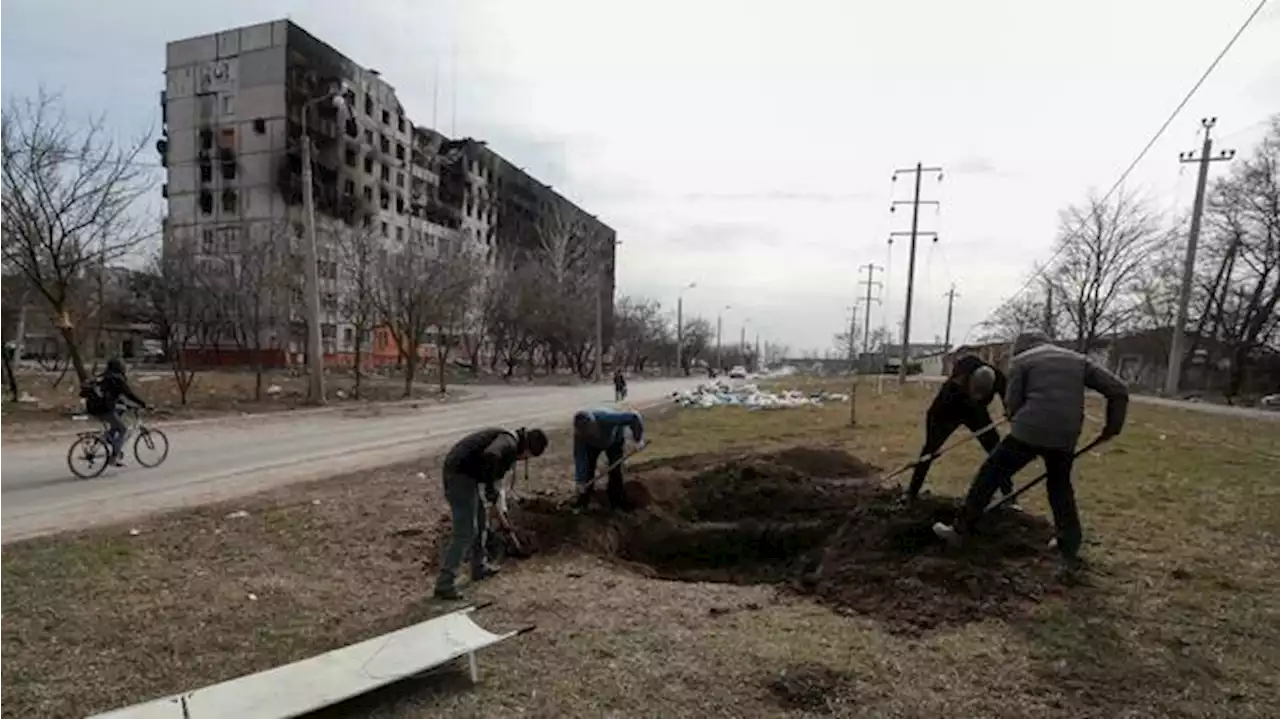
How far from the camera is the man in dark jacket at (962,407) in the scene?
6.92m

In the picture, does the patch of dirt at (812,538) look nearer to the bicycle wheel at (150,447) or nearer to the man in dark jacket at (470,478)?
the man in dark jacket at (470,478)

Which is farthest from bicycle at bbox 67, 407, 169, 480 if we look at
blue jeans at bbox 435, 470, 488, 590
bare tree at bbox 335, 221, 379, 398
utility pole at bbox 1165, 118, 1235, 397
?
utility pole at bbox 1165, 118, 1235, 397

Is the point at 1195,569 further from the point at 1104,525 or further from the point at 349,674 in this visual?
the point at 349,674

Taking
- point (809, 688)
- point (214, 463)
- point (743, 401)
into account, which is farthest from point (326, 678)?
point (743, 401)

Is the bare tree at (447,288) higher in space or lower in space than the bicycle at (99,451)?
higher

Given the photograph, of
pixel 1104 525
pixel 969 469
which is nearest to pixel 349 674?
pixel 1104 525

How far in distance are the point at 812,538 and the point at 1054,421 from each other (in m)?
2.99

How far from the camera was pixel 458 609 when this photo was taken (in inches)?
199

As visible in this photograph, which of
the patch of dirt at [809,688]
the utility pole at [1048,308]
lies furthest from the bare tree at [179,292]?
the utility pole at [1048,308]

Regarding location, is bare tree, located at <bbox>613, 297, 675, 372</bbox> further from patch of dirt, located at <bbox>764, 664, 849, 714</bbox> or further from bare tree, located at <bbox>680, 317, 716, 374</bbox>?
patch of dirt, located at <bbox>764, 664, 849, 714</bbox>

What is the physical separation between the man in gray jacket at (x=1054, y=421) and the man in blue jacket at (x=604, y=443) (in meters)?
3.57

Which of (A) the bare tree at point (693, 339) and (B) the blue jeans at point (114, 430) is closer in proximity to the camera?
(B) the blue jeans at point (114, 430)

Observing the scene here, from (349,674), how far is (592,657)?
1.23 meters

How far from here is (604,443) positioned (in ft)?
26.8
